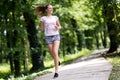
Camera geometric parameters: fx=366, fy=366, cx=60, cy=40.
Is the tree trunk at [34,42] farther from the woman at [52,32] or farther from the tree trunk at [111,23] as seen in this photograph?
the woman at [52,32]

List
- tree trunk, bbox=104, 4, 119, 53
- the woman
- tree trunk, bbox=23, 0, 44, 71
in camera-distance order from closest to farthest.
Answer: the woman < tree trunk, bbox=104, 4, 119, 53 < tree trunk, bbox=23, 0, 44, 71

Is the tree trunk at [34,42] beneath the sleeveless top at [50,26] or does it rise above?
beneath

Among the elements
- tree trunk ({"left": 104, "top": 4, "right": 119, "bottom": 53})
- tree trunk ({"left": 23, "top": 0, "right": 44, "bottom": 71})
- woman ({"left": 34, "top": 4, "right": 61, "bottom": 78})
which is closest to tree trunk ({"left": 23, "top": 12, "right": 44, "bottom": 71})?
tree trunk ({"left": 23, "top": 0, "right": 44, "bottom": 71})

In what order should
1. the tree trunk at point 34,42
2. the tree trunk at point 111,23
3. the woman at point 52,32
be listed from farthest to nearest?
the tree trunk at point 34,42 → the tree trunk at point 111,23 → the woman at point 52,32

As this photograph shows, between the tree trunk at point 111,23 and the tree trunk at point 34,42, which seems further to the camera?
the tree trunk at point 34,42

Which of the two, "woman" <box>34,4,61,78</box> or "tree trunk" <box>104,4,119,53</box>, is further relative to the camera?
"tree trunk" <box>104,4,119,53</box>

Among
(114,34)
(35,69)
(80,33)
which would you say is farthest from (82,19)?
(114,34)

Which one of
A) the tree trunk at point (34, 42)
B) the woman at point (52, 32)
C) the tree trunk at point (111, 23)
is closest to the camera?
the woman at point (52, 32)

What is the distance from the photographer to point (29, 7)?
69.7ft

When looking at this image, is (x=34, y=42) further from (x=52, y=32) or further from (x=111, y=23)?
(x=52, y=32)

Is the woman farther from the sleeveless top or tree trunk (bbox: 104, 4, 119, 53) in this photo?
tree trunk (bbox: 104, 4, 119, 53)

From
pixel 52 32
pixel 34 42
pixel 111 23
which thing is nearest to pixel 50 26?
pixel 52 32

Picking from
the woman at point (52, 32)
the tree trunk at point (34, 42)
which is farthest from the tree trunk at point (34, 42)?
the woman at point (52, 32)

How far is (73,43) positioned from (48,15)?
3906cm
